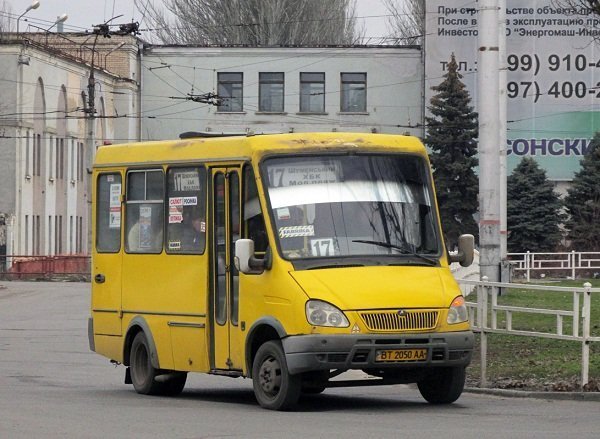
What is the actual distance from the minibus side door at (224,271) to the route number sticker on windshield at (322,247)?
98 centimetres

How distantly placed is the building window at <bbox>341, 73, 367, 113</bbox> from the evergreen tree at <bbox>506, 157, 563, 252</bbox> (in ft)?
49.2

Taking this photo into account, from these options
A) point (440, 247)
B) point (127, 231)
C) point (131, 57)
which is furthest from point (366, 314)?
point (131, 57)

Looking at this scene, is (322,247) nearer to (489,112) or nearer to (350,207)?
(350,207)

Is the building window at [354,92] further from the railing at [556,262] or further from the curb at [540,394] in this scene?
the curb at [540,394]

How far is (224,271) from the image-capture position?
1503 centimetres

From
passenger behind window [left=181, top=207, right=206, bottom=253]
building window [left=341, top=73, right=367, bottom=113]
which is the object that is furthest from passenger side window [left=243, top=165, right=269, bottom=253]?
building window [left=341, top=73, right=367, bottom=113]

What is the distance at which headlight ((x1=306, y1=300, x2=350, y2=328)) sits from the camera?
1347 cm

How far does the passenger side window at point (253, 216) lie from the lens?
47.1ft

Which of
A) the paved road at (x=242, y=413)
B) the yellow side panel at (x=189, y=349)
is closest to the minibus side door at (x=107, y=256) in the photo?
the paved road at (x=242, y=413)

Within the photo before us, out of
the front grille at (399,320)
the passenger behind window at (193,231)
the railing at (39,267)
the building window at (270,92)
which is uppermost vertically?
the building window at (270,92)

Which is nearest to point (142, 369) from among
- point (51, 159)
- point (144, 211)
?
point (144, 211)

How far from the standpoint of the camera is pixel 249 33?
83.5 m

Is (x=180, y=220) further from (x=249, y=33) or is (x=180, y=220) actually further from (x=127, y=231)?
(x=249, y=33)

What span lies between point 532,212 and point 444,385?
47.8 meters
